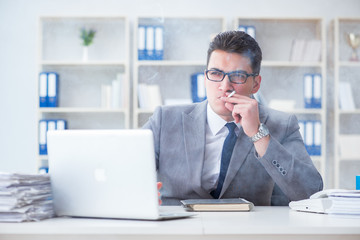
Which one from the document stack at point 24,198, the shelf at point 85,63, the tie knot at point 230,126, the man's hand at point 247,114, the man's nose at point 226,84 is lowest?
the document stack at point 24,198

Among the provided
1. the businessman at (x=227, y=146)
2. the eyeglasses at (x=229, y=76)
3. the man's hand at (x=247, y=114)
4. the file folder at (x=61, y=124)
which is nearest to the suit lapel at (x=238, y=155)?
the businessman at (x=227, y=146)

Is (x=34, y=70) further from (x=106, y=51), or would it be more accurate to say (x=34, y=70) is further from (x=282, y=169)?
(x=282, y=169)

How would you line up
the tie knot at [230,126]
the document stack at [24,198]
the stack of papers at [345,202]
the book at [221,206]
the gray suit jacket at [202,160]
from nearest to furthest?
the document stack at [24,198], the stack of papers at [345,202], the book at [221,206], the gray suit jacket at [202,160], the tie knot at [230,126]

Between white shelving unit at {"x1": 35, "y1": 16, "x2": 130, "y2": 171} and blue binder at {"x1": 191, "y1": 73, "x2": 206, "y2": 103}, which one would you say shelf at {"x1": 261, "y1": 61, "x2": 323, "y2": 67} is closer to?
blue binder at {"x1": 191, "y1": 73, "x2": 206, "y2": 103}

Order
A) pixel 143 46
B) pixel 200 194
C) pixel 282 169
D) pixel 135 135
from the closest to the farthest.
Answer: pixel 135 135 → pixel 282 169 → pixel 200 194 → pixel 143 46

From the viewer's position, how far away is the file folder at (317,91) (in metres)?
3.03

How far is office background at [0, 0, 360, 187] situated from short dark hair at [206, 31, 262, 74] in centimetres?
67

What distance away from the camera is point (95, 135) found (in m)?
1.22

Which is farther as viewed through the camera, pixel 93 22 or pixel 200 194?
pixel 93 22

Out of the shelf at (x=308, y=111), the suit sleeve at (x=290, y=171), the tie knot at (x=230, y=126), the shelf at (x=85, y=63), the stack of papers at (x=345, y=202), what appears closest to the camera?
the stack of papers at (x=345, y=202)

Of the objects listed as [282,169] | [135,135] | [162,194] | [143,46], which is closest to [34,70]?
[143,46]

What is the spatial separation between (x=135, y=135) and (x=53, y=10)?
210 cm

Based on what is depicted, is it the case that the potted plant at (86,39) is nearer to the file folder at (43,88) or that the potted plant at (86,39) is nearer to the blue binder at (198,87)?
the file folder at (43,88)

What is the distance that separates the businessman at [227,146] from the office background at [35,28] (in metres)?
0.93
